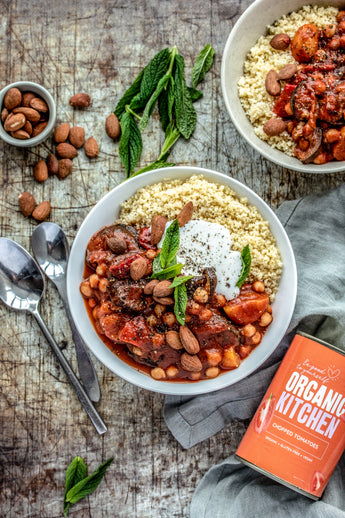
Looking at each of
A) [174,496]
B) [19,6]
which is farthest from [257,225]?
[19,6]

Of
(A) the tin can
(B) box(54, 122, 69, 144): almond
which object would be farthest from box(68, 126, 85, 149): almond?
(A) the tin can

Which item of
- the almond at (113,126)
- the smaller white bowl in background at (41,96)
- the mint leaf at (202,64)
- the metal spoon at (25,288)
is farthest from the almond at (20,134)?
the mint leaf at (202,64)

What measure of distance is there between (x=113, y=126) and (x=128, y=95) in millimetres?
229

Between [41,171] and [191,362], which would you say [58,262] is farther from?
[191,362]

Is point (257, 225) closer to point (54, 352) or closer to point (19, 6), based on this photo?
point (54, 352)

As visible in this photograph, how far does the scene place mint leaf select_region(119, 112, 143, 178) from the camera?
3301 millimetres

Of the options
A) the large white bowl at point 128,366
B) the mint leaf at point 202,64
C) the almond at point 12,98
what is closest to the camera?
the large white bowl at point 128,366

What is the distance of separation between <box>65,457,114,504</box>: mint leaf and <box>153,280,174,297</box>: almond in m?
1.33

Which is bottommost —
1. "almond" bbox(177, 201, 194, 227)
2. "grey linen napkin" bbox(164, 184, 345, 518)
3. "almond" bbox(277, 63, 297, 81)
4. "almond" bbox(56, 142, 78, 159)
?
"grey linen napkin" bbox(164, 184, 345, 518)

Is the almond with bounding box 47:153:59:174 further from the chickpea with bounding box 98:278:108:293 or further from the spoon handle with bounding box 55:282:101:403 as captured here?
the chickpea with bounding box 98:278:108:293

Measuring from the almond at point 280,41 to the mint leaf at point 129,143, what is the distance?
1.02 meters

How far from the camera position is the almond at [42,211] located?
3340 mm

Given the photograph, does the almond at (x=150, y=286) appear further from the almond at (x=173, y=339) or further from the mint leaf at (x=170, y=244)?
the almond at (x=173, y=339)

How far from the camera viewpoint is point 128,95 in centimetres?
336
